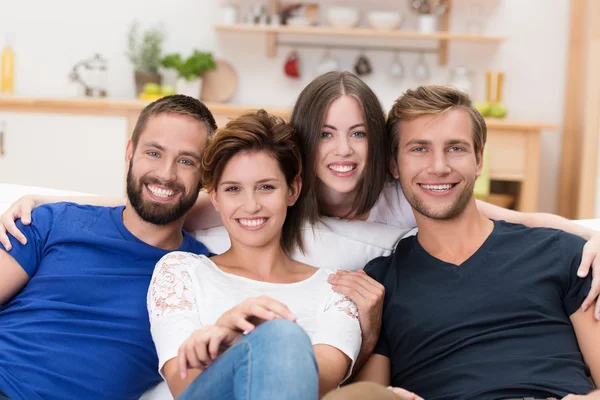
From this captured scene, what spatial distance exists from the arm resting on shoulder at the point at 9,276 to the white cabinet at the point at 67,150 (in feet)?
8.88

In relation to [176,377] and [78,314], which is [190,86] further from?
[176,377]

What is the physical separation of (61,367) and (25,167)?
10.3ft

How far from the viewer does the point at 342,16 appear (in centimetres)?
469

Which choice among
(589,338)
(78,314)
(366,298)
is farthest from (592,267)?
(78,314)

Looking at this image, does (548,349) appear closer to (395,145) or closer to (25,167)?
(395,145)

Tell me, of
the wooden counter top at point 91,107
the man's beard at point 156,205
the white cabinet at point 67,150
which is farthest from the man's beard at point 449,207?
the white cabinet at point 67,150

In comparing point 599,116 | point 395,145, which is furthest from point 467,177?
point 599,116

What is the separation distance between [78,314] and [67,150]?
293 centimetres

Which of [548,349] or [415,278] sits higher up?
[415,278]

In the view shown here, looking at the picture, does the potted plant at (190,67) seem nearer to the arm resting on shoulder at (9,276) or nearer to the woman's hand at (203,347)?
the arm resting on shoulder at (9,276)

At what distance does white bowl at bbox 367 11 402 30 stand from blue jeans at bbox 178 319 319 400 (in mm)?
3726

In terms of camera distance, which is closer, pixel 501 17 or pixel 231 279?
pixel 231 279

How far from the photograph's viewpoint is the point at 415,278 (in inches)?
66.2

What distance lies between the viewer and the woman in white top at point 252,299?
1.23m
